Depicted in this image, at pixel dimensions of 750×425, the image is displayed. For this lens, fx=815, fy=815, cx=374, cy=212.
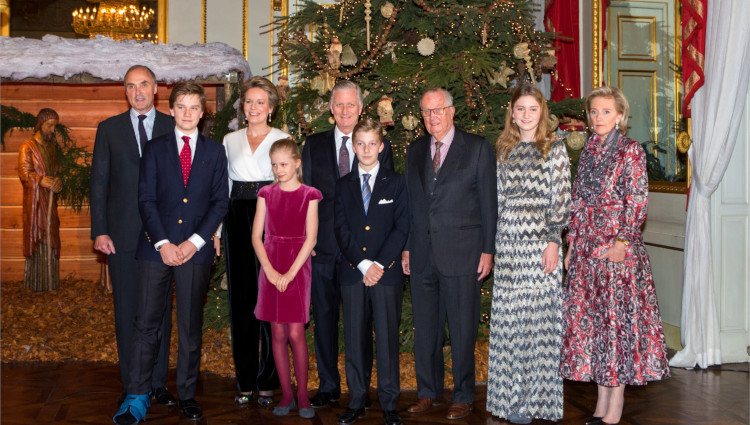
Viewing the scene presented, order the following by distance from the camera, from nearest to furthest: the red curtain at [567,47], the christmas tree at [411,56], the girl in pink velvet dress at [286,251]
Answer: the girl in pink velvet dress at [286,251] → the christmas tree at [411,56] → the red curtain at [567,47]

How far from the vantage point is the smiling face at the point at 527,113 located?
12.1ft

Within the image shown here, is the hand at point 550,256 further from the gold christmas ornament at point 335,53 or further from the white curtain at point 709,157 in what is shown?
the white curtain at point 709,157

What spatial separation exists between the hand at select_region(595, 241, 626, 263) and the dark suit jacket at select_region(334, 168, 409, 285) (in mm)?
897

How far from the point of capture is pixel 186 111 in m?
3.86

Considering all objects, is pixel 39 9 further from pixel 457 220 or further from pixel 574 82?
pixel 457 220

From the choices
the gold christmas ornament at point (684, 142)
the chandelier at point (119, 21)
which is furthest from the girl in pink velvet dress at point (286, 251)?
the chandelier at point (119, 21)

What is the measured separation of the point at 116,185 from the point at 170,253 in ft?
1.78

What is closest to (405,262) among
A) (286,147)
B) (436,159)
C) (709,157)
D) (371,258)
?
(371,258)

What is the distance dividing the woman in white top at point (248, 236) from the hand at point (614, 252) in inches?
63.0

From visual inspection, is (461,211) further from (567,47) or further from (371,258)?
(567,47)

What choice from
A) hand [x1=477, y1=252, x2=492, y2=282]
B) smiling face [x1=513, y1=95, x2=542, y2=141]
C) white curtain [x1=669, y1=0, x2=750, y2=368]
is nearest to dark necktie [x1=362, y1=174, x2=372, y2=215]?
hand [x1=477, y1=252, x2=492, y2=282]

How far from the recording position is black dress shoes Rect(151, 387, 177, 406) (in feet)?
13.5

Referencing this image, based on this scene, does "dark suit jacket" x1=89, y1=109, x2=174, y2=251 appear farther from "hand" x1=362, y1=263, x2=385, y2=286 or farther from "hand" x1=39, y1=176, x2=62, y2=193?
"hand" x1=39, y1=176, x2=62, y2=193

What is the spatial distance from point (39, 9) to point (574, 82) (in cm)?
783
